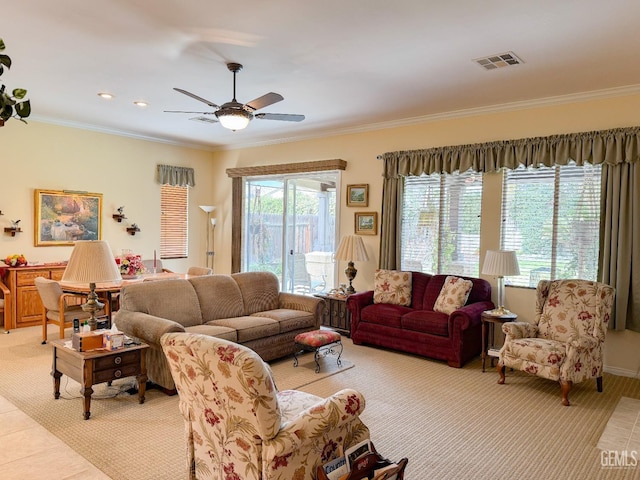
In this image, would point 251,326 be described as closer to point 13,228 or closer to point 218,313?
point 218,313

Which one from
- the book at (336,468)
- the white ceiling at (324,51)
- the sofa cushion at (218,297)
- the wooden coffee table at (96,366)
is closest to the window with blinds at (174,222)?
the white ceiling at (324,51)

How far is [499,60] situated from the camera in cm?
387

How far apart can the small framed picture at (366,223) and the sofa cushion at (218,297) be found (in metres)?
2.16

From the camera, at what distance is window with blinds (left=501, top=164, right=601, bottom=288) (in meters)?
4.81

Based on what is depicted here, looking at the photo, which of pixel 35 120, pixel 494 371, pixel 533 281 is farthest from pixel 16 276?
pixel 533 281

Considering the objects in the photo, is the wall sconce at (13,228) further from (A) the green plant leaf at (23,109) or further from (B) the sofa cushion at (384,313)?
(A) the green plant leaf at (23,109)

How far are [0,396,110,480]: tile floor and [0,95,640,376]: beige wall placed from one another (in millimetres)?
3890

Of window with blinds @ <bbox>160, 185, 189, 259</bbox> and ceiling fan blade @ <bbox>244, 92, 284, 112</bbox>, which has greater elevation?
ceiling fan blade @ <bbox>244, 92, 284, 112</bbox>

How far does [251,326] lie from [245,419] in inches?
101

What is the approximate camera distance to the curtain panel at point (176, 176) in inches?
304

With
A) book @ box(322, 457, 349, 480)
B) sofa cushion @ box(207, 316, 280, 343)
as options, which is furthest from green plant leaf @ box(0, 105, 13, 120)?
sofa cushion @ box(207, 316, 280, 343)

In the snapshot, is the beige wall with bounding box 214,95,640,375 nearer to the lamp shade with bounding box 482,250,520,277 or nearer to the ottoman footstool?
the lamp shade with bounding box 482,250,520,277

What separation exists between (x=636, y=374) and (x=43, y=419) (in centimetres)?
544

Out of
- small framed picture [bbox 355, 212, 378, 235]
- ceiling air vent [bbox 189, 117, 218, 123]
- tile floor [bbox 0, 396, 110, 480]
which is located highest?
ceiling air vent [bbox 189, 117, 218, 123]
